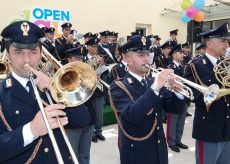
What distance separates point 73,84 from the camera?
218 cm

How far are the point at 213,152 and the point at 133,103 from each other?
134 centimetres

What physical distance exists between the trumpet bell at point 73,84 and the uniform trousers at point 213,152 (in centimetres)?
191

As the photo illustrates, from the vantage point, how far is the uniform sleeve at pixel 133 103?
2498 millimetres

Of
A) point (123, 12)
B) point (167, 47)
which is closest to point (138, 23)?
point (123, 12)

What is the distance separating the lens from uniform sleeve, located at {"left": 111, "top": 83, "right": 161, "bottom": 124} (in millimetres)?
2498

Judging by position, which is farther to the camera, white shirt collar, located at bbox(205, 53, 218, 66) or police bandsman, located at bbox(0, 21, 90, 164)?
white shirt collar, located at bbox(205, 53, 218, 66)

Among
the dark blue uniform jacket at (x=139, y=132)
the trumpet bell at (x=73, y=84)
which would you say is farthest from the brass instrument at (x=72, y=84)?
the dark blue uniform jacket at (x=139, y=132)

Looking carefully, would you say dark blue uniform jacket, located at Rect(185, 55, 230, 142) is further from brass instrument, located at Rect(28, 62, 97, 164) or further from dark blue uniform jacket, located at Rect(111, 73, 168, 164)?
brass instrument, located at Rect(28, 62, 97, 164)

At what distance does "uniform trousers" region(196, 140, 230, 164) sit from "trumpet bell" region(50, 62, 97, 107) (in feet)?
6.26

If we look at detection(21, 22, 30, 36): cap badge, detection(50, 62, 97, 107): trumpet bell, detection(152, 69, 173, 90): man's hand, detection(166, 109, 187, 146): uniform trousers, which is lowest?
→ detection(166, 109, 187, 146): uniform trousers

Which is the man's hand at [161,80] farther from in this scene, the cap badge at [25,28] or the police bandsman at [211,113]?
the cap badge at [25,28]

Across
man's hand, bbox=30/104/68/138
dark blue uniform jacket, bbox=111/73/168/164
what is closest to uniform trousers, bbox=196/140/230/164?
dark blue uniform jacket, bbox=111/73/168/164

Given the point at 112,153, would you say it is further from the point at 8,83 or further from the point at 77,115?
the point at 8,83

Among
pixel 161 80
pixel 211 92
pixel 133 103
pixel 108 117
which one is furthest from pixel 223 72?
pixel 108 117
